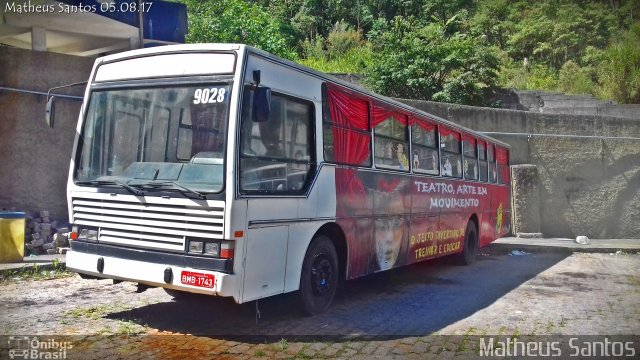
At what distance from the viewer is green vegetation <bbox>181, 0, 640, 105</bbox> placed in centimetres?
2016

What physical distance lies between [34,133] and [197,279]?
7067 millimetres

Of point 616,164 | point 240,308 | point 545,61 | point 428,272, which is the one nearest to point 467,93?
point 616,164

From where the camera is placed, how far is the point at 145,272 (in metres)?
5.14

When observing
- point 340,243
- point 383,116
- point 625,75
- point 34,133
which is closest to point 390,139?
point 383,116

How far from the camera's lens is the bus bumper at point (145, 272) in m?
4.84

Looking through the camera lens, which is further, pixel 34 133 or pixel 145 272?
pixel 34 133

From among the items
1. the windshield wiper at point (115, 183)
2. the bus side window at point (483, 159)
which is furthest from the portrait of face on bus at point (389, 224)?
the bus side window at point (483, 159)

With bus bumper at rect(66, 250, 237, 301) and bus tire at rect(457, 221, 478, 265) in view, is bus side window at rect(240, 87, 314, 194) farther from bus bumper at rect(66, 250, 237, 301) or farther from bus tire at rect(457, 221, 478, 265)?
bus tire at rect(457, 221, 478, 265)

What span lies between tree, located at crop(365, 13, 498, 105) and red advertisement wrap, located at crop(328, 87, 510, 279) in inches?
345

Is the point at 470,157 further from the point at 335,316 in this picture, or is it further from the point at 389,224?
the point at 335,316

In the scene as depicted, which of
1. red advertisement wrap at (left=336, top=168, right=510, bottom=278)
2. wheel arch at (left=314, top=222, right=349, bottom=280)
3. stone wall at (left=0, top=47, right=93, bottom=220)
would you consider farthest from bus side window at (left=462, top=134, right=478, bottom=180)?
stone wall at (left=0, top=47, right=93, bottom=220)

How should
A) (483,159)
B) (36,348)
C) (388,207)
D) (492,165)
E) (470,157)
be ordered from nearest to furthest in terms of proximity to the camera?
(36,348) < (388,207) < (470,157) < (483,159) < (492,165)

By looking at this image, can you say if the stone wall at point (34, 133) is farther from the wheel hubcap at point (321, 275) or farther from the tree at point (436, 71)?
the tree at point (436, 71)

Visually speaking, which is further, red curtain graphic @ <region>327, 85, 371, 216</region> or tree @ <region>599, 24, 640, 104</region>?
tree @ <region>599, 24, 640, 104</region>
